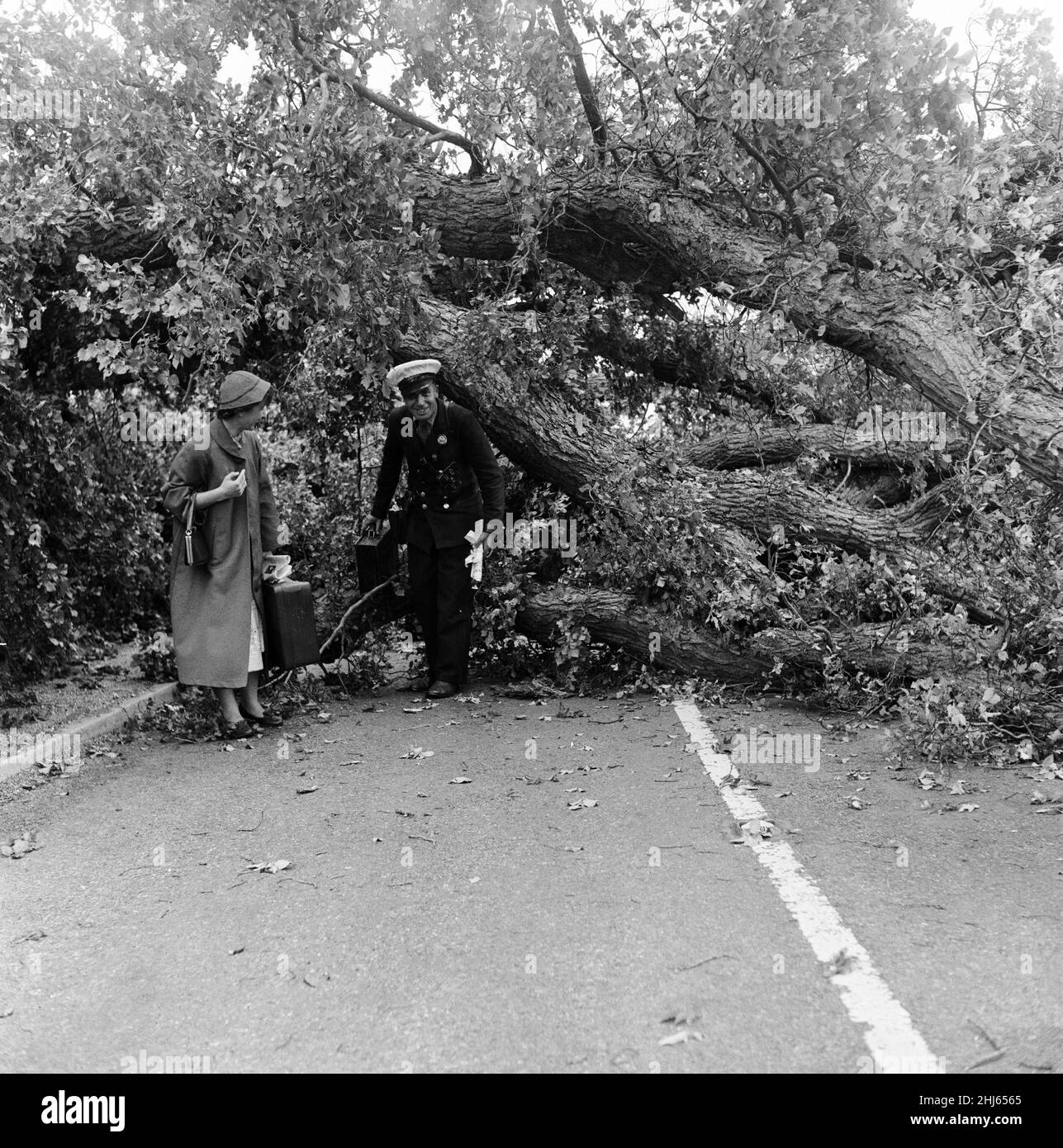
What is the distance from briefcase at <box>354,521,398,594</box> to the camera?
990 centimetres

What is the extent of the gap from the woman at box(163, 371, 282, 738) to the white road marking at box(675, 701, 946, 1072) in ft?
11.1

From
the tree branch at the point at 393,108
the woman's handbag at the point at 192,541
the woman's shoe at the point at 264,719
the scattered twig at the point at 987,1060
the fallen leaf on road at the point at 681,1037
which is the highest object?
the tree branch at the point at 393,108

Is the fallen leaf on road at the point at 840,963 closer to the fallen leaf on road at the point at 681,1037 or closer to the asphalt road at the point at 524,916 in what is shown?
the asphalt road at the point at 524,916

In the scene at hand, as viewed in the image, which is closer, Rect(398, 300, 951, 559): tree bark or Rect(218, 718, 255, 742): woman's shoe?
Rect(218, 718, 255, 742): woman's shoe

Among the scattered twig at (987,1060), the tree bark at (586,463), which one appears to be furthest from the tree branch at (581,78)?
the scattered twig at (987,1060)

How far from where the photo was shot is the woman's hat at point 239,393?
788cm

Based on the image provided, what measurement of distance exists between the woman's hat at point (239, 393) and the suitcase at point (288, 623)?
1.22 metres

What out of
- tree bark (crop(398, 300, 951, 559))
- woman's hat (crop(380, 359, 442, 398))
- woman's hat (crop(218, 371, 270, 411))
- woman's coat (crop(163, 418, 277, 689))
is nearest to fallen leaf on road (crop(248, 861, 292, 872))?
woman's coat (crop(163, 418, 277, 689))

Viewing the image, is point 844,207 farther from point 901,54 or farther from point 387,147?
point 387,147

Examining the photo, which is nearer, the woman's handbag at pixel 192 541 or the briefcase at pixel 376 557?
the woman's handbag at pixel 192 541

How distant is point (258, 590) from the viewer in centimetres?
823

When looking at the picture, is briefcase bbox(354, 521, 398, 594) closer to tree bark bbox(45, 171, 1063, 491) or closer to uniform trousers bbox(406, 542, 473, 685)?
uniform trousers bbox(406, 542, 473, 685)

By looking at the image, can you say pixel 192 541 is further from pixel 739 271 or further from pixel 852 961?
pixel 852 961

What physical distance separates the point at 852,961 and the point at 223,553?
5.21 m
